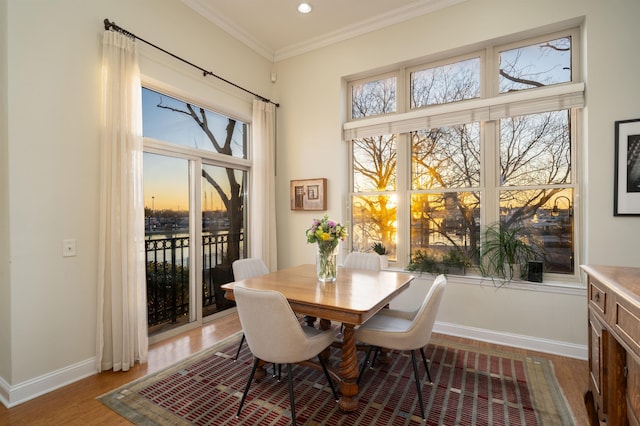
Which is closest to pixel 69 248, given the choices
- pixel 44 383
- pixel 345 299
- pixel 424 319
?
pixel 44 383

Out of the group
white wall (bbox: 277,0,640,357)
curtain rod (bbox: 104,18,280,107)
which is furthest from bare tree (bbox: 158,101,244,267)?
white wall (bbox: 277,0,640,357)

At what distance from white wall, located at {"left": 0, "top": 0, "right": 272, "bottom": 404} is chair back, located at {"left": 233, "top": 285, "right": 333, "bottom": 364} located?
1.56 m

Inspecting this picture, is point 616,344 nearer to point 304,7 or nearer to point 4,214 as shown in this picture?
point 4,214

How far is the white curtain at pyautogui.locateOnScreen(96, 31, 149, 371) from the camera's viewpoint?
259cm

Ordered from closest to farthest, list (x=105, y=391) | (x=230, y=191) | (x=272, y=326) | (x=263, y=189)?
(x=272, y=326)
(x=105, y=391)
(x=230, y=191)
(x=263, y=189)

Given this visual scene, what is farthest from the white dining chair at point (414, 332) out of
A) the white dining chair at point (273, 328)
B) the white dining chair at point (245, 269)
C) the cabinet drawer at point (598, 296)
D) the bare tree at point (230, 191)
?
the bare tree at point (230, 191)

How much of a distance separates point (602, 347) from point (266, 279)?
2.16 meters

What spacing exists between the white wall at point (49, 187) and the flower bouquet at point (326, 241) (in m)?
1.83

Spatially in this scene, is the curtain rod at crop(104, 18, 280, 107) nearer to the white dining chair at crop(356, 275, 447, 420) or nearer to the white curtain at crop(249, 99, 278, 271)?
the white curtain at crop(249, 99, 278, 271)

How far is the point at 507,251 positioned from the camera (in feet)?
10.2

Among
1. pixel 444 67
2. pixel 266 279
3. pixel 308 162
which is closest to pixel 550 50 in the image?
pixel 444 67

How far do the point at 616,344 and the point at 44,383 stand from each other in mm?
3488

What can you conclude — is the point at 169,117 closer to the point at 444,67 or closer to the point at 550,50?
the point at 444,67

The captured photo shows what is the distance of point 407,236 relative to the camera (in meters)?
3.77
